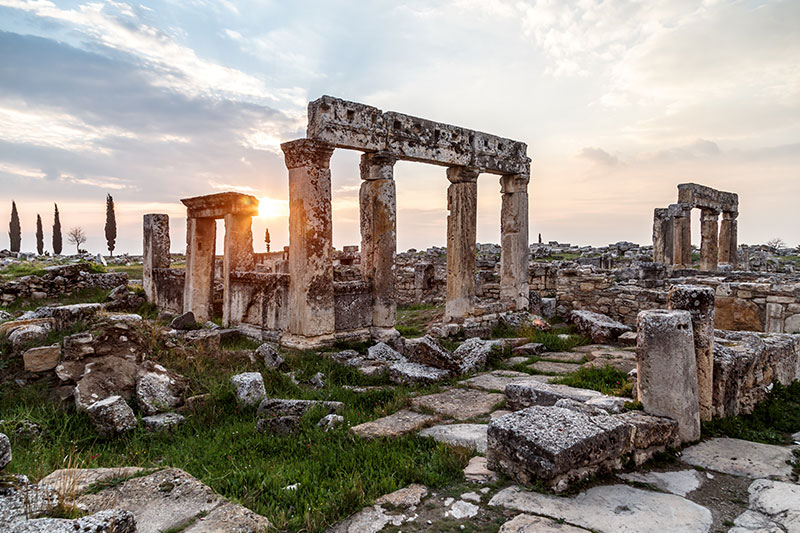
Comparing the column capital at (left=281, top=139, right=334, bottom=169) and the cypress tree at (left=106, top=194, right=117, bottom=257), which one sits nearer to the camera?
the column capital at (left=281, top=139, right=334, bottom=169)

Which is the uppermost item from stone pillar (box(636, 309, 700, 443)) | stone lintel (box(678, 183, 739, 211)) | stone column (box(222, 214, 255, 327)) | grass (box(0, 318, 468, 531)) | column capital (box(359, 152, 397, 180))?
stone lintel (box(678, 183, 739, 211))

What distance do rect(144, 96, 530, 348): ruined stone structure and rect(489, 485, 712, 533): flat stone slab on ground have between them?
5.76 m

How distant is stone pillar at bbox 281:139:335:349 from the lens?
852 cm

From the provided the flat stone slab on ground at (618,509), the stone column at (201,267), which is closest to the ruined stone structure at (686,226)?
the stone column at (201,267)

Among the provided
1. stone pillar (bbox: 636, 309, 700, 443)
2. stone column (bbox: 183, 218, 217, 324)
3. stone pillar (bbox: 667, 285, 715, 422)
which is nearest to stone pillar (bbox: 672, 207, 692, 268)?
stone pillar (bbox: 667, 285, 715, 422)

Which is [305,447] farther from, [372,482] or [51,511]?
[51,511]

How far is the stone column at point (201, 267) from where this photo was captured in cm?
1223

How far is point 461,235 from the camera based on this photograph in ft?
36.2

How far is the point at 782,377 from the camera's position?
5891 mm

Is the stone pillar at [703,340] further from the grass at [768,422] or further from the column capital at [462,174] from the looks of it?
the column capital at [462,174]

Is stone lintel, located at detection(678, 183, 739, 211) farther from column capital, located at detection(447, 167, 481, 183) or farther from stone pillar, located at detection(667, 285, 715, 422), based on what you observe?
stone pillar, located at detection(667, 285, 715, 422)

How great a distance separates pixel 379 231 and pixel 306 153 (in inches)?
83.5

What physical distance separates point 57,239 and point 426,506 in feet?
187

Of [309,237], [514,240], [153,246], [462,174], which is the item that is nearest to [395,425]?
[309,237]
